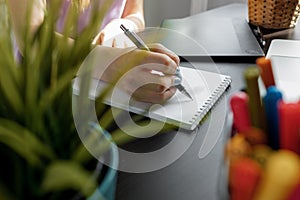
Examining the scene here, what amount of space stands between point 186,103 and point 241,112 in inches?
10.6

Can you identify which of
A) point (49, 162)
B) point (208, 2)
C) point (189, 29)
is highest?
point (49, 162)

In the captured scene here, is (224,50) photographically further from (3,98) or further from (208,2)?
(208,2)

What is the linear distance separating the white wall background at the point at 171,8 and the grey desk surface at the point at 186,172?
110 cm

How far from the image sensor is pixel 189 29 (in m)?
1.01

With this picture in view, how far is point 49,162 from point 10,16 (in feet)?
0.43

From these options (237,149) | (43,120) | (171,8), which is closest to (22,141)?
(43,120)

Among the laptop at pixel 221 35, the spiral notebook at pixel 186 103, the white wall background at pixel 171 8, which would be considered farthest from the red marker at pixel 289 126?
the white wall background at pixel 171 8

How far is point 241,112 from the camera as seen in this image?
40cm

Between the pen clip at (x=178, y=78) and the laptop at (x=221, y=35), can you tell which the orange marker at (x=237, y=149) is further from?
the laptop at (x=221, y=35)

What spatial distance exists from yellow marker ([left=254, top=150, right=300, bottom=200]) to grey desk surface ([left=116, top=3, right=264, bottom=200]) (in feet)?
0.48

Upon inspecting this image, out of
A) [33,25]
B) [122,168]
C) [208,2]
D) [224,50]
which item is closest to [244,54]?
[224,50]

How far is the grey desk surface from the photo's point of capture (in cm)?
51

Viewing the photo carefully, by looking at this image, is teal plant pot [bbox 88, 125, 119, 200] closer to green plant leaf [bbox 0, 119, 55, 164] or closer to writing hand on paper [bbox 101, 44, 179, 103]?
green plant leaf [bbox 0, 119, 55, 164]

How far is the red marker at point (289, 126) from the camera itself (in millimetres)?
349
